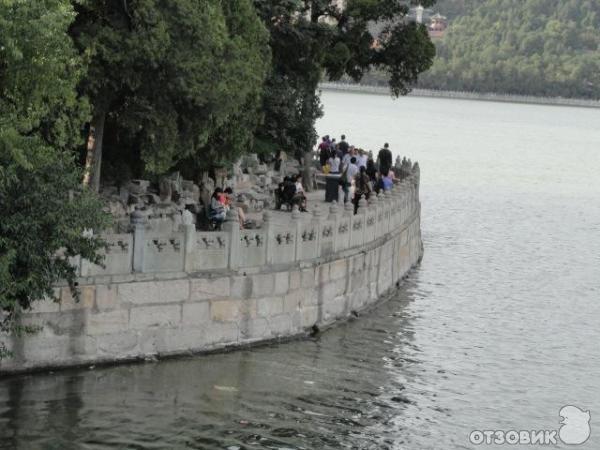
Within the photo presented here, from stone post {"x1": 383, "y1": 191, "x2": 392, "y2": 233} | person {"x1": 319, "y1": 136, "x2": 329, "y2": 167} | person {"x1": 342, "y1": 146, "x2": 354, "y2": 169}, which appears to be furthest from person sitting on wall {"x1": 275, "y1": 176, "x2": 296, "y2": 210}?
person {"x1": 319, "y1": 136, "x2": 329, "y2": 167}

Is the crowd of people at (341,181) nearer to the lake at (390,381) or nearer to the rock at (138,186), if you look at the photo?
the rock at (138,186)

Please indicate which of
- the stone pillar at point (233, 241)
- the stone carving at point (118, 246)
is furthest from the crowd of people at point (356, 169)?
the stone carving at point (118, 246)

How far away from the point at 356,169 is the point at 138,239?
57.9 ft

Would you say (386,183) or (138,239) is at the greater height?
(138,239)

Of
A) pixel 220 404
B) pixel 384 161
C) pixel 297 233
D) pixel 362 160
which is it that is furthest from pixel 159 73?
pixel 384 161

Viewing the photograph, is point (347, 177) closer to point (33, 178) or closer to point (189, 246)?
point (189, 246)

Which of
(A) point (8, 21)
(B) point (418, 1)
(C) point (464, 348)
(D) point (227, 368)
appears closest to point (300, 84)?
(B) point (418, 1)

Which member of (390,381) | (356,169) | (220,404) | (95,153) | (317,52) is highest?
(317,52)

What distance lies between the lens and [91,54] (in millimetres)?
27422

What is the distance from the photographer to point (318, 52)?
4638cm

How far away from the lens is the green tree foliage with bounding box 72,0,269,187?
91.8ft

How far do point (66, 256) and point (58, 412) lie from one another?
2555 mm

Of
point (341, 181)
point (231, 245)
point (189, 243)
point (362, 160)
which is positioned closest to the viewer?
point (189, 243)

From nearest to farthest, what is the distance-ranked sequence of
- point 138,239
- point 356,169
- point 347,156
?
point 138,239 → point 356,169 → point 347,156
